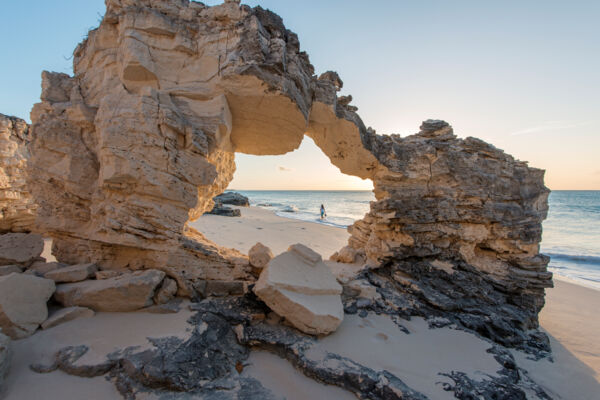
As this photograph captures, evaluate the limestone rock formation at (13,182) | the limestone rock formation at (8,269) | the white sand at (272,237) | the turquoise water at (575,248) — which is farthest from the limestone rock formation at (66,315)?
the turquoise water at (575,248)

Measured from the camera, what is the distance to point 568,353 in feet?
12.8

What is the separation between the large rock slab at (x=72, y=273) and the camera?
10.0 ft

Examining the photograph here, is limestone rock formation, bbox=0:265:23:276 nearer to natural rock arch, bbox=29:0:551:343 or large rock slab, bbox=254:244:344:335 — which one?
natural rock arch, bbox=29:0:551:343

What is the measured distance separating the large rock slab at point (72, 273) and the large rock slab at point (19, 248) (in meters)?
0.75

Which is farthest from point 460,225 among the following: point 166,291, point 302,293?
point 166,291

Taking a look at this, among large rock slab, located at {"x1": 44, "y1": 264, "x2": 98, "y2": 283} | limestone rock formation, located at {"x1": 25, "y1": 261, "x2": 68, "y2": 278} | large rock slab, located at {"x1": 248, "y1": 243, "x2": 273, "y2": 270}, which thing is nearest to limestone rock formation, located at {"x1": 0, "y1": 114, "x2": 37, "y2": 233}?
limestone rock formation, located at {"x1": 25, "y1": 261, "x2": 68, "y2": 278}

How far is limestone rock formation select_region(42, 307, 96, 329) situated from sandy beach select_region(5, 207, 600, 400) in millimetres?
83

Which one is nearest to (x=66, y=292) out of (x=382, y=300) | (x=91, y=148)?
(x=91, y=148)

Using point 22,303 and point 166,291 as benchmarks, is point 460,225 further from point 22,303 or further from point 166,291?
point 22,303

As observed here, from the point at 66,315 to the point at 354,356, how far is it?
349 centimetres

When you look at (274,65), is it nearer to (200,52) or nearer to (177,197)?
(200,52)

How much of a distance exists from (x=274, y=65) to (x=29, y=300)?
4.31m

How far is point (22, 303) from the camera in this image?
8.32 feet

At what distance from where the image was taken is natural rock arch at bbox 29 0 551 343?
331cm
